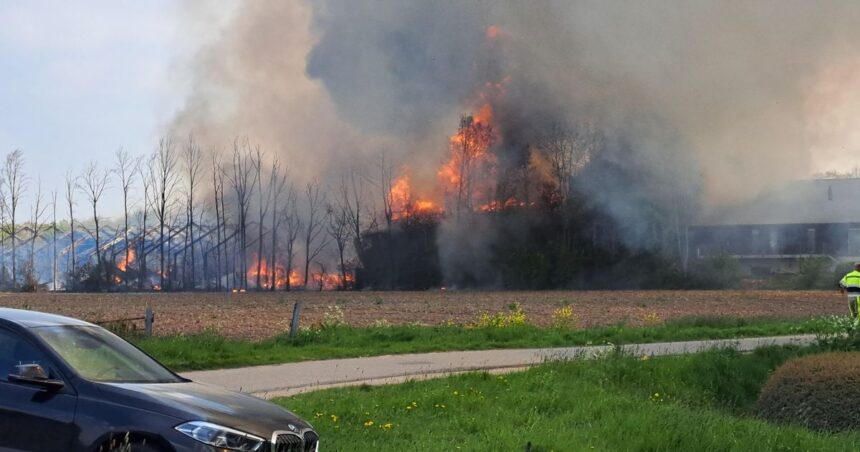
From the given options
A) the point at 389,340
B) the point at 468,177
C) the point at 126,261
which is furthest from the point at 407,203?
the point at 389,340

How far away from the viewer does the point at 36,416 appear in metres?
6.84

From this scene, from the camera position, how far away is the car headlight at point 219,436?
6.64 m

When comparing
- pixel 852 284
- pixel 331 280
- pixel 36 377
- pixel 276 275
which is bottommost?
pixel 36 377

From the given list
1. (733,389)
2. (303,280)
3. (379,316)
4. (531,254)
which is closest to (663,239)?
(531,254)

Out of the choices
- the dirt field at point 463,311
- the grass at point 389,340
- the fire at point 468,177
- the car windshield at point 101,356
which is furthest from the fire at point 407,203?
the car windshield at point 101,356

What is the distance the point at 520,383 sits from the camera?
43.7ft

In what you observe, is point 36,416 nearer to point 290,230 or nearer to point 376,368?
point 376,368

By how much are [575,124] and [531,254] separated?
425 inches

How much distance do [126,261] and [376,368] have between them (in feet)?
247

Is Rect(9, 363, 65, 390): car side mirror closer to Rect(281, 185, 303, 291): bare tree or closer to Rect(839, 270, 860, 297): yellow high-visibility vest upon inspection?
Rect(839, 270, 860, 297): yellow high-visibility vest

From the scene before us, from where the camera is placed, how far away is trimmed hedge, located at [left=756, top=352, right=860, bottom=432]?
1218 cm

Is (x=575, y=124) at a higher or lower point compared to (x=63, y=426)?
higher

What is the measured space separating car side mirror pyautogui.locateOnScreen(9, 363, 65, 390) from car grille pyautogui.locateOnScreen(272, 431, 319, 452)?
65.2 inches

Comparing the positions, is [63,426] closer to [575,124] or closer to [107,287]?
[575,124]
